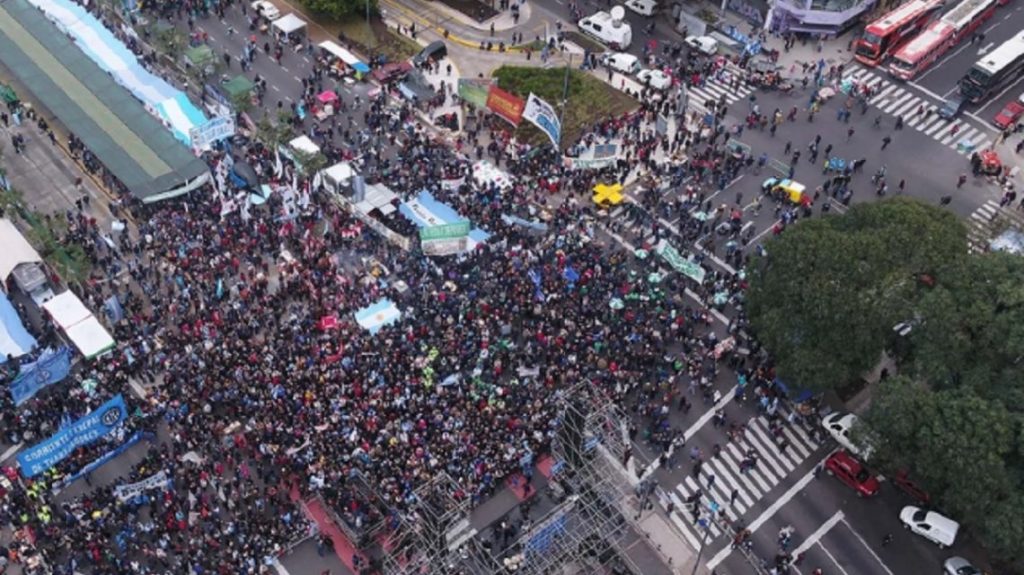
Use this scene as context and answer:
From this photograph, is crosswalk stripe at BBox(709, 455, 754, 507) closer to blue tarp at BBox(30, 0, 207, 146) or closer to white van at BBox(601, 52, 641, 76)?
white van at BBox(601, 52, 641, 76)

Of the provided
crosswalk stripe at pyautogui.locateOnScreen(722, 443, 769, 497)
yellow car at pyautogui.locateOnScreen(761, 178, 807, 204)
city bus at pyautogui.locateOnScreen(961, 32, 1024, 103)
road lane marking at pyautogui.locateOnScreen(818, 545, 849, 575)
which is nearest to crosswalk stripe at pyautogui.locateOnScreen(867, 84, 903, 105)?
city bus at pyautogui.locateOnScreen(961, 32, 1024, 103)

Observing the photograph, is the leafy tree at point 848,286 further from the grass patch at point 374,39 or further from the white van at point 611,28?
the grass patch at point 374,39

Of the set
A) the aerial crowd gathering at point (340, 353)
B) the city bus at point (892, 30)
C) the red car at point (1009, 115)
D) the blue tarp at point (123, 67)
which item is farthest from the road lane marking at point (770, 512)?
the blue tarp at point (123, 67)

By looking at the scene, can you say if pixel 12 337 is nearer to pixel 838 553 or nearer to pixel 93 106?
pixel 93 106

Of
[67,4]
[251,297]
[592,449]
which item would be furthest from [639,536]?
[67,4]

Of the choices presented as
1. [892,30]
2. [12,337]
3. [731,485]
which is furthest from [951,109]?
[12,337]
